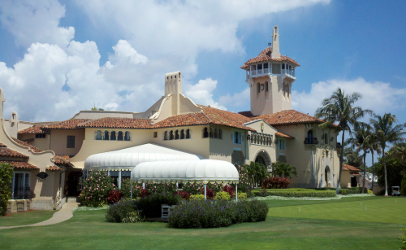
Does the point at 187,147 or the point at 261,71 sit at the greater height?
the point at 261,71

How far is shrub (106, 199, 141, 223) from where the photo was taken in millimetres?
22672

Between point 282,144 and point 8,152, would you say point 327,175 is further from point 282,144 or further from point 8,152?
point 8,152

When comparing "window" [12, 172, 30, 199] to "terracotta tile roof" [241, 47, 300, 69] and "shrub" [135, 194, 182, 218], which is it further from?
"terracotta tile roof" [241, 47, 300, 69]

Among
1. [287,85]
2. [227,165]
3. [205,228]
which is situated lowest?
[205,228]

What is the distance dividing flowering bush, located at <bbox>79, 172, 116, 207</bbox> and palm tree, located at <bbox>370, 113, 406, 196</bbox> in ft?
130

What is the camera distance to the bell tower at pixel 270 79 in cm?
5966

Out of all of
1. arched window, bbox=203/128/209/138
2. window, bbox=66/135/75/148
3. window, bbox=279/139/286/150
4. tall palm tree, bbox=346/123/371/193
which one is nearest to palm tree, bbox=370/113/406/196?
tall palm tree, bbox=346/123/371/193

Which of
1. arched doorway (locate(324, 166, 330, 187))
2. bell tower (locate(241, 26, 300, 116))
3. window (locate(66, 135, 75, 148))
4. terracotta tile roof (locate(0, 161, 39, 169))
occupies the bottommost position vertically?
arched doorway (locate(324, 166, 330, 187))

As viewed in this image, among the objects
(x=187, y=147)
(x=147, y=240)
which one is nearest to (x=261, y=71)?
(x=187, y=147)

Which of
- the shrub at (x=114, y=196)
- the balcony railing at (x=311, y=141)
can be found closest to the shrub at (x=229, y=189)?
the shrub at (x=114, y=196)

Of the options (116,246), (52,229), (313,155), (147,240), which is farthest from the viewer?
(313,155)

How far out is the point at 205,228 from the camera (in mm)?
19594

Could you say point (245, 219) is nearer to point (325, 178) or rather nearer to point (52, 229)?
point (52, 229)

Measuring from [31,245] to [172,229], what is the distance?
676 centimetres
